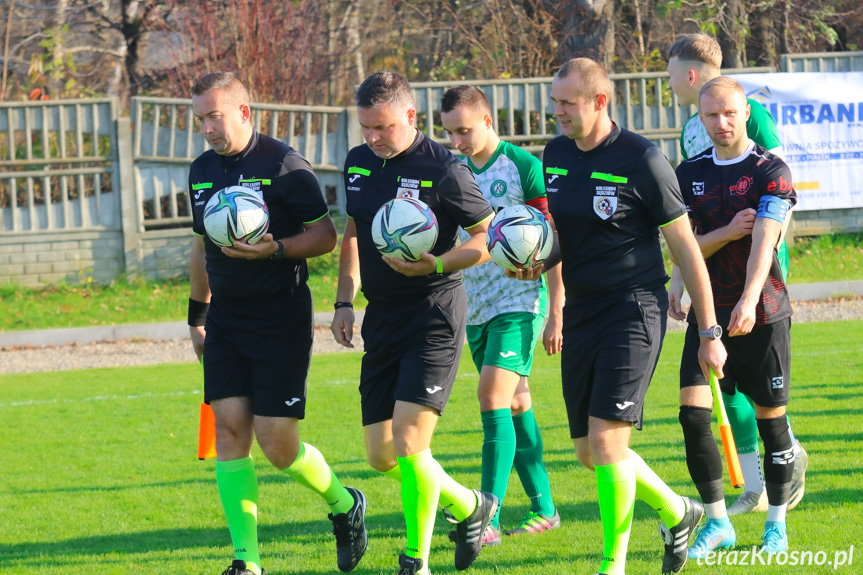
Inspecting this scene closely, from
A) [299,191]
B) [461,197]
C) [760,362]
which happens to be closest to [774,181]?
[760,362]

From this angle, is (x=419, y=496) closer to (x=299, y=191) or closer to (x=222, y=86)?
(x=299, y=191)

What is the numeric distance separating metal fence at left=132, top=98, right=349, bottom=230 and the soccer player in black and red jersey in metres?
12.5

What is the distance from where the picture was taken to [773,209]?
4652 mm

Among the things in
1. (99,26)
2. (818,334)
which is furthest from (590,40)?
(99,26)

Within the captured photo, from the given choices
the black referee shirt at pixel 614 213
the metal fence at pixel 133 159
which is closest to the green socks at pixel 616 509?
the black referee shirt at pixel 614 213

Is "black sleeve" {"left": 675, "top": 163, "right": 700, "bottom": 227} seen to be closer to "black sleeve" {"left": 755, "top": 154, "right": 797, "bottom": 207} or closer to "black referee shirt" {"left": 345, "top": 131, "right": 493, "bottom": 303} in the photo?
"black sleeve" {"left": 755, "top": 154, "right": 797, "bottom": 207}

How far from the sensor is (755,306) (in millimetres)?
4574

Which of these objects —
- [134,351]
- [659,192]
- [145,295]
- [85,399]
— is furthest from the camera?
[145,295]

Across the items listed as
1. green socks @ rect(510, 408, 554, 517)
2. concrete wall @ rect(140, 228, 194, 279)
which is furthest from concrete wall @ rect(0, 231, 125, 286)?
green socks @ rect(510, 408, 554, 517)

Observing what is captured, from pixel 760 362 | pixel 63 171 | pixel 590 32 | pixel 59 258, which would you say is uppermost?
pixel 590 32

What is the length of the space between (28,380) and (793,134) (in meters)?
11.8

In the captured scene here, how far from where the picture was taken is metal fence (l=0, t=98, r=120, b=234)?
1627cm

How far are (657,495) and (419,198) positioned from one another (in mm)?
1693

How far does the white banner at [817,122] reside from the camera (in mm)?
16172
